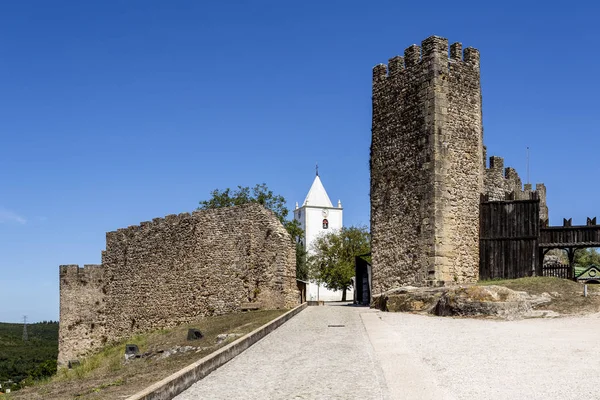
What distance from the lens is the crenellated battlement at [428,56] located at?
2253 cm

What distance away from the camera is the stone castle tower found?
864 inches

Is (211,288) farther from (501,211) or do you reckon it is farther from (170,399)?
(170,399)

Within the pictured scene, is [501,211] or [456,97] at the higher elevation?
[456,97]

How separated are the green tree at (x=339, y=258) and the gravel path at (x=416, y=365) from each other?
44.1 m

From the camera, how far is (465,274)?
22344 mm

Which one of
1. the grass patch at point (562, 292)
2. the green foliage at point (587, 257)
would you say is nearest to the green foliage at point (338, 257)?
the green foliage at point (587, 257)

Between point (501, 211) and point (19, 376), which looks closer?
point (501, 211)

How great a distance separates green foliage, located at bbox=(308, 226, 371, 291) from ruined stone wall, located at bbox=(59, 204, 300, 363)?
3166cm

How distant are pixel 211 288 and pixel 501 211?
10.3 meters

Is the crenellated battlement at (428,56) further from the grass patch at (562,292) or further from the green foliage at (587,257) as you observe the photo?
the green foliage at (587,257)

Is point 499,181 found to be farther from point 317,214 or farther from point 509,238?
point 317,214

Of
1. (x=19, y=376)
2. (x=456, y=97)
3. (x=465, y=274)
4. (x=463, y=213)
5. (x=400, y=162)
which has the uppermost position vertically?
(x=456, y=97)

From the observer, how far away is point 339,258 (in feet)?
199

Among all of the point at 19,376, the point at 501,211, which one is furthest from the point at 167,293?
the point at 19,376
